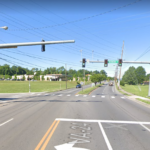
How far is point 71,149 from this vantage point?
206 inches

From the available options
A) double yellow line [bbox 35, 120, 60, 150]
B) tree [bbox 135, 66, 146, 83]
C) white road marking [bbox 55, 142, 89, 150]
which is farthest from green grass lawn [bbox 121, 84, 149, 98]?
tree [bbox 135, 66, 146, 83]

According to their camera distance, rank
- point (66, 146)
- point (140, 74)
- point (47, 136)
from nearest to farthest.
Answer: point (66, 146) → point (47, 136) → point (140, 74)

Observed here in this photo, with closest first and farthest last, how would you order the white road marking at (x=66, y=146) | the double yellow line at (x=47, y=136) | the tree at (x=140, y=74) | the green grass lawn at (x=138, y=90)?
the white road marking at (x=66, y=146), the double yellow line at (x=47, y=136), the green grass lawn at (x=138, y=90), the tree at (x=140, y=74)

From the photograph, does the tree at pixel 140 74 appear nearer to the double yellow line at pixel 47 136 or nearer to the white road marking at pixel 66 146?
the double yellow line at pixel 47 136

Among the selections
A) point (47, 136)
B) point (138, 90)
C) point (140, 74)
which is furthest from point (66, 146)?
point (140, 74)

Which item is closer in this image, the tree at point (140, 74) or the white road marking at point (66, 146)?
the white road marking at point (66, 146)

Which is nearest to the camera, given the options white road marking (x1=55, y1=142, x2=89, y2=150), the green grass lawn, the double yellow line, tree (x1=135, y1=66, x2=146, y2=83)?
white road marking (x1=55, y1=142, x2=89, y2=150)

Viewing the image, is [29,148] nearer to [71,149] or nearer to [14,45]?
[71,149]

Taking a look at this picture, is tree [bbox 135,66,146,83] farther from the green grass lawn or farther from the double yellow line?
the double yellow line

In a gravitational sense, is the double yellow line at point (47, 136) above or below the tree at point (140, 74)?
below

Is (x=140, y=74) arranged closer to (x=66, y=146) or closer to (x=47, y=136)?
(x=47, y=136)

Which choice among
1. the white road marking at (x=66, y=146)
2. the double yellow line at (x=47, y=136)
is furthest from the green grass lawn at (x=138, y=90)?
the white road marking at (x=66, y=146)

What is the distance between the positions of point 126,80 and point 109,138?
128m

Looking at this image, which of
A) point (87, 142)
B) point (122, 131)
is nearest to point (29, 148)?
point (87, 142)
